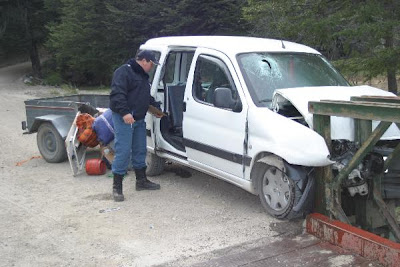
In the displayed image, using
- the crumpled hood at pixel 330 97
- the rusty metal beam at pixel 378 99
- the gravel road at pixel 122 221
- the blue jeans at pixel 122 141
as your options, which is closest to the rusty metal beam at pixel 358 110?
the crumpled hood at pixel 330 97

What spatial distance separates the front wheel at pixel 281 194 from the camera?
4.89 meters

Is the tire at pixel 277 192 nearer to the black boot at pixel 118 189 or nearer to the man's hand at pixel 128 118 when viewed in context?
the man's hand at pixel 128 118

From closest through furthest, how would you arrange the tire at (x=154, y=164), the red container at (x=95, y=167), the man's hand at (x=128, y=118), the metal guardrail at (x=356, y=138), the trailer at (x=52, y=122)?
the metal guardrail at (x=356, y=138), the man's hand at (x=128, y=118), the tire at (x=154, y=164), the red container at (x=95, y=167), the trailer at (x=52, y=122)

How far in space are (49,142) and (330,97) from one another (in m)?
5.50

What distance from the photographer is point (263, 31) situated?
15.5 metres

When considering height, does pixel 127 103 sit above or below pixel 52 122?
above

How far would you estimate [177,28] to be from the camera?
66.5ft

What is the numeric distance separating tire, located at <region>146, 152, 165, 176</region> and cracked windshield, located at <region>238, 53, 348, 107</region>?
7.67 ft

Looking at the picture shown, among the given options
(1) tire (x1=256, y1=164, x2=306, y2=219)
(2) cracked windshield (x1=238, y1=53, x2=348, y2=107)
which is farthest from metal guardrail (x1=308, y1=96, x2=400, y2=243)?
(2) cracked windshield (x1=238, y1=53, x2=348, y2=107)

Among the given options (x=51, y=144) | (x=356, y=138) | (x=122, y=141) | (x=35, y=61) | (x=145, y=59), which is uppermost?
(x=35, y=61)

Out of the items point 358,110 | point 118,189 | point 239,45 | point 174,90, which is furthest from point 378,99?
point 118,189

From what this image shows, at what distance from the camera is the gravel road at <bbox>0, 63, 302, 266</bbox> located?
4586 millimetres

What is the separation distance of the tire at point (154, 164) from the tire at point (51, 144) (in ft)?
6.22

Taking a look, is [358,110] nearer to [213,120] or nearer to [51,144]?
[213,120]
